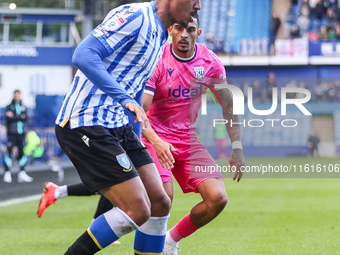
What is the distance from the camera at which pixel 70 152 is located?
3.17 m

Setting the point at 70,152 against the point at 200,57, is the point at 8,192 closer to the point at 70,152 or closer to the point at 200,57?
the point at 200,57

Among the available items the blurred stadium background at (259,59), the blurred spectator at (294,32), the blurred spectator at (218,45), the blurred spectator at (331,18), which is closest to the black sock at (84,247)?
the blurred stadium background at (259,59)

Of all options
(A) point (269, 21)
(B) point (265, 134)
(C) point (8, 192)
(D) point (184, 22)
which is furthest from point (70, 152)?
(A) point (269, 21)

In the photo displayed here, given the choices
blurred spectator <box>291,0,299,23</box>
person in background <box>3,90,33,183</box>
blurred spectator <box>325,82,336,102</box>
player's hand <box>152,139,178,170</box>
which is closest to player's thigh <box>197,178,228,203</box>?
player's hand <box>152,139,178,170</box>

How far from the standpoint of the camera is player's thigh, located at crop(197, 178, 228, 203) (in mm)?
4293

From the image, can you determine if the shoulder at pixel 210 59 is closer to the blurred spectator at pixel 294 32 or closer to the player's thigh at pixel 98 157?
the player's thigh at pixel 98 157

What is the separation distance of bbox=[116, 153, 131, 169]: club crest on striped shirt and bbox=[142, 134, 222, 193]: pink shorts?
139 cm

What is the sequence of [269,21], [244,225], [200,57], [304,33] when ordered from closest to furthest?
[200,57] → [244,225] → [304,33] → [269,21]

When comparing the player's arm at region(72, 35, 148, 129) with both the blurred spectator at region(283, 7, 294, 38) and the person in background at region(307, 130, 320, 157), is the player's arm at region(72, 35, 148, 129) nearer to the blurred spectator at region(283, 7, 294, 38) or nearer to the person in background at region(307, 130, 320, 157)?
the person in background at region(307, 130, 320, 157)

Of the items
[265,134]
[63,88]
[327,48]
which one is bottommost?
[265,134]

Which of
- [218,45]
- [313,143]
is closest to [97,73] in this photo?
[313,143]

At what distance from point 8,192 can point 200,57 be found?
680cm

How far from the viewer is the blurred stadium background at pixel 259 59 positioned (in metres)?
27.7

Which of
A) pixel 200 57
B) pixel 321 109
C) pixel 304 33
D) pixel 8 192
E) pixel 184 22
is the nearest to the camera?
pixel 184 22
